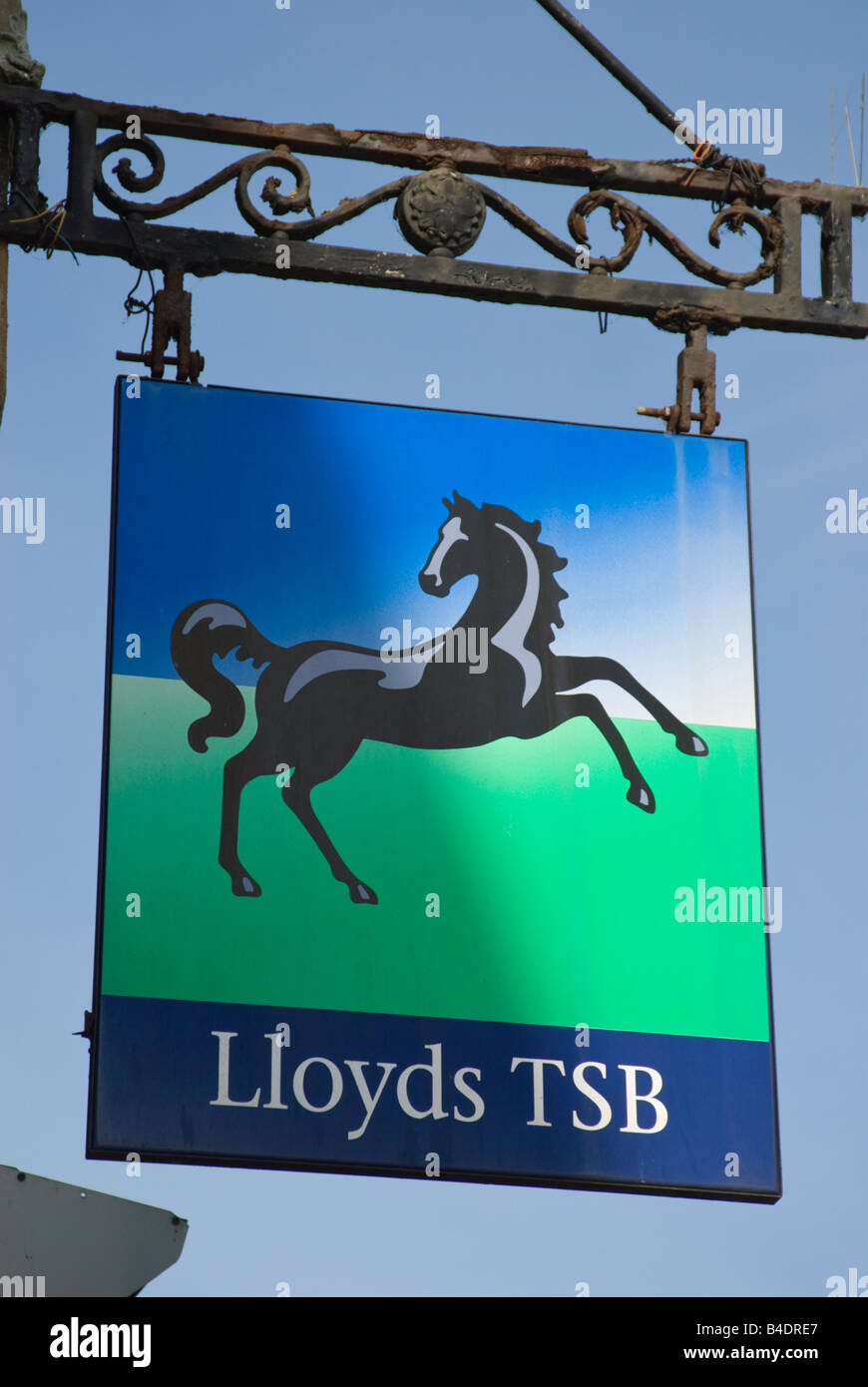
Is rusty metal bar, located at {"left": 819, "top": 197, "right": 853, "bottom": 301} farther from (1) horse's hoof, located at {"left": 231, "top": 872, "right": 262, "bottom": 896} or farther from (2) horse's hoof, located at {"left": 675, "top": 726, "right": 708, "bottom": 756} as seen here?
(1) horse's hoof, located at {"left": 231, "top": 872, "right": 262, "bottom": 896}

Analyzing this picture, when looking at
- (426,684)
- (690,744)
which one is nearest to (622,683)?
(690,744)

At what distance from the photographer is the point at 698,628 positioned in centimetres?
1084

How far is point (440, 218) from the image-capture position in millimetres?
11062

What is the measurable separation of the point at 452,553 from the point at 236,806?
1.32m

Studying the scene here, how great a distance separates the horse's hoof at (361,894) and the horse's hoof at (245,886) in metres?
0.33

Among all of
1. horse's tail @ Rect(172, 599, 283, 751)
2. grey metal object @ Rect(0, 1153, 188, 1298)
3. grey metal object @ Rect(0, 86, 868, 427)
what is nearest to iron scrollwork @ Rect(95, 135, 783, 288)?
grey metal object @ Rect(0, 86, 868, 427)

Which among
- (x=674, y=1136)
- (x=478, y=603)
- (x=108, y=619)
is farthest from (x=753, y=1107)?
(x=108, y=619)

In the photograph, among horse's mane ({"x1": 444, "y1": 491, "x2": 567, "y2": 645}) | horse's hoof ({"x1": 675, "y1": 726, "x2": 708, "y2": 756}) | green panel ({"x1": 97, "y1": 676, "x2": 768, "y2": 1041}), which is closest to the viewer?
green panel ({"x1": 97, "y1": 676, "x2": 768, "y2": 1041})

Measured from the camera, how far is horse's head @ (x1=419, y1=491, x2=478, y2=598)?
1062cm

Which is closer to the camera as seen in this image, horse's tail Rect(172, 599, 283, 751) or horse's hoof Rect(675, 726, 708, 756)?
horse's tail Rect(172, 599, 283, 751)

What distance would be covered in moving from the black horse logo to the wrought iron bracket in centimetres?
96

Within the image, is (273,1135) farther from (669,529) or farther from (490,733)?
(669,529)

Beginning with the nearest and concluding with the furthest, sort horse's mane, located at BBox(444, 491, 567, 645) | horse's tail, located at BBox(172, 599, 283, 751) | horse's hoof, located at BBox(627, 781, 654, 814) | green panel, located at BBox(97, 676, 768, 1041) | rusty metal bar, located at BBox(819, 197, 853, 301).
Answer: green panel, located at BBox(97, 676, 768, 1041)
horse's tail, located at BBox(172, 599, 283, 751)
horse's hoof, located at BBox(627, 781, 654, 814)
horse's mane, located at BBox(444, 491, 567, 645)
rusty metal bar, located at BBox(819, 197, 853, 301)

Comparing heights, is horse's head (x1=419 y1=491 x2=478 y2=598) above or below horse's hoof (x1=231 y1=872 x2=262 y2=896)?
above
